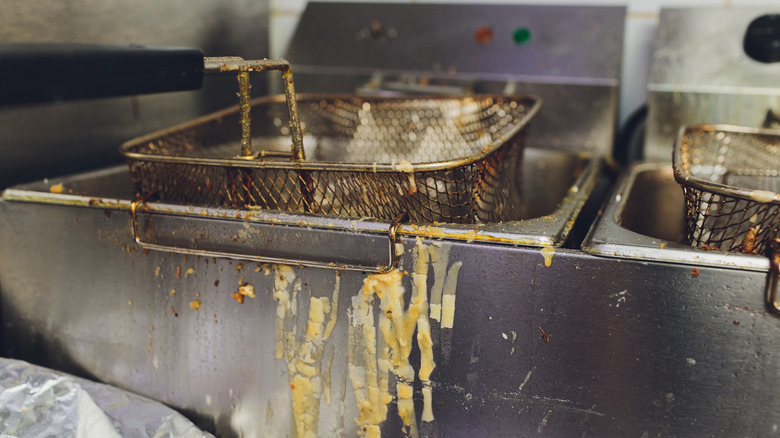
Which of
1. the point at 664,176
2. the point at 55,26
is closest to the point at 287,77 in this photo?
the point at 55,26

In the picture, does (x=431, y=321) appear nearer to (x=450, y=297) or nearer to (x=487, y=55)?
(x=450, y=297)

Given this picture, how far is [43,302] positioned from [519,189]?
3.41 ft

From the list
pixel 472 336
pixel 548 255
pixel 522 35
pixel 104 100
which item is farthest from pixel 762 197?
pixel 104 100

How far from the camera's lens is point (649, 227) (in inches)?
53.3

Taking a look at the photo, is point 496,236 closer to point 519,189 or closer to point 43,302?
point 519,189

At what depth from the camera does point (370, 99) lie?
5.39 ft

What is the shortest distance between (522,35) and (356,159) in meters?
0.61

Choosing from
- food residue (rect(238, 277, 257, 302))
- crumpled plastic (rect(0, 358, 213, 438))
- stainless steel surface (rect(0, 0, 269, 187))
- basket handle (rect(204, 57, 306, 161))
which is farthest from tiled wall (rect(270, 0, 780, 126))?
crumpled plastic (rect(0, 358, 213, 438))

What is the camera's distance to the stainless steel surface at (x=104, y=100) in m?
1.36

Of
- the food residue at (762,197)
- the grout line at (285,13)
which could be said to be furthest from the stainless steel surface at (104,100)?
the food residue at (762,197)

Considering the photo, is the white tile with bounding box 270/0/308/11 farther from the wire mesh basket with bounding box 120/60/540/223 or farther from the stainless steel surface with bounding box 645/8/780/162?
the stainless steel surface with bounding box 645/8/780/162

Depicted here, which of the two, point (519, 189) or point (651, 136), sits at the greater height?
point (651, 136)

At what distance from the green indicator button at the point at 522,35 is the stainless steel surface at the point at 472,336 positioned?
1.05 m

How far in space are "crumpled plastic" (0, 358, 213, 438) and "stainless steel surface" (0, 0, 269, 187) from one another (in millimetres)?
494
